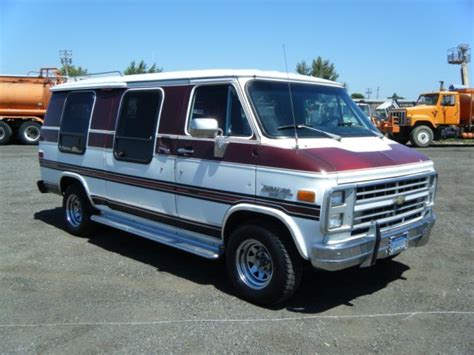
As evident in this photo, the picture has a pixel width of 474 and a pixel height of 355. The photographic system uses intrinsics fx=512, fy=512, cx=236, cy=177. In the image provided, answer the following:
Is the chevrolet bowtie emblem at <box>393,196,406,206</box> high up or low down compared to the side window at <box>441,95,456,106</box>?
down

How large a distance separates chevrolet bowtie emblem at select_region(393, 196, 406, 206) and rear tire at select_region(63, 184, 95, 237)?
4447mm

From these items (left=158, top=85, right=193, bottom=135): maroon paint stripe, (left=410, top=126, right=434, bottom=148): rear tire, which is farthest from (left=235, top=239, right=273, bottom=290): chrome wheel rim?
(left=410, top=126, right=434, bottom=148): rear tire

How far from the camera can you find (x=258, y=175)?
16.3 feet

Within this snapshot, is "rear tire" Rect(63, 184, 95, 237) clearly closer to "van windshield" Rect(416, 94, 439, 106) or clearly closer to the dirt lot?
the dirt lot

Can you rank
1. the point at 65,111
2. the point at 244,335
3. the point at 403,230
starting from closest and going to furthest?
the point at 244,335 → the point at 403,230 → the point at 65,111

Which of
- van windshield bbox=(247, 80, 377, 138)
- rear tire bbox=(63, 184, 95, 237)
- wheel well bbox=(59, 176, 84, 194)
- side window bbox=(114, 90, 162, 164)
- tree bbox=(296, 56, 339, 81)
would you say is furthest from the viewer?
tree bbox=(296, 56, 339, 81)

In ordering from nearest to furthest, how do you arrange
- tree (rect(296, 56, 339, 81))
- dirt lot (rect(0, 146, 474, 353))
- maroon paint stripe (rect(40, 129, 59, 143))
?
dirt lot (rect(0, 146, 474, 353)), maroon paint stripe (rect(40, 129, 59, 143)), tree (rect(296, 56, 339, 81))

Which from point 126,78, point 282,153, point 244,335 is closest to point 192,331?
point 244,335

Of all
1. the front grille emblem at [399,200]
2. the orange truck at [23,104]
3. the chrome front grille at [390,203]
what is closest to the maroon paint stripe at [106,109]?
the chrome front grille at [390,203]

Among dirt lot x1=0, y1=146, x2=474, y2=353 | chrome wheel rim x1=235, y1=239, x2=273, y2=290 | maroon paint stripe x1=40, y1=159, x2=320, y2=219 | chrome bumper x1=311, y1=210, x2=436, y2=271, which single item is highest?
maroon paint stripe x1=40, y1=159, x2=320, y2=219

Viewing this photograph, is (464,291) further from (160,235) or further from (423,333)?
(160,235)

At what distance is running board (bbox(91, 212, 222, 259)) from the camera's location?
5555mm

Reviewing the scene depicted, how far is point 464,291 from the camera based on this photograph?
5.50 meters

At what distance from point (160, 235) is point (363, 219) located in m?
2.50
